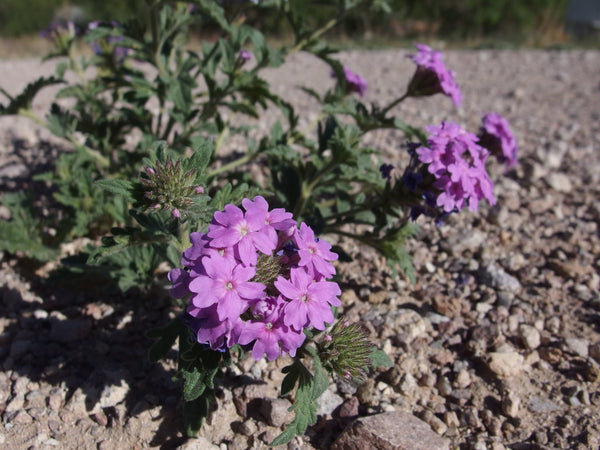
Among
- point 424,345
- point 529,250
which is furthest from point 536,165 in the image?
point 424,345

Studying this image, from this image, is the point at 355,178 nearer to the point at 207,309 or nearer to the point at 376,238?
the point at 376,238

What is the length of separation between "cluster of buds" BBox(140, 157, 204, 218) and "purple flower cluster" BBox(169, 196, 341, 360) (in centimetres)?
21

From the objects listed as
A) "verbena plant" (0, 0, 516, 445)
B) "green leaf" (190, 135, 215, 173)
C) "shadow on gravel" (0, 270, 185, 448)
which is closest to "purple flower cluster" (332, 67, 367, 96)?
"verbena plant" (0, 0, 516, 445)

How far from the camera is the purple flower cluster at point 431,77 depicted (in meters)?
3.25

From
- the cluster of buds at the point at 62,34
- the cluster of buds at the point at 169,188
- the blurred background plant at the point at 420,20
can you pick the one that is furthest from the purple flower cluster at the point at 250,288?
the blurred background plant at the point at 420,20

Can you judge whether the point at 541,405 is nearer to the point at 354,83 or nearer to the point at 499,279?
the point at 499,279

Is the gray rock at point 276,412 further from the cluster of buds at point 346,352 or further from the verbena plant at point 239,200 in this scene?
the cluster of buds at point 346,352

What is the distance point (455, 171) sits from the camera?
266 centimetres

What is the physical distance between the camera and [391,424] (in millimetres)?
2541

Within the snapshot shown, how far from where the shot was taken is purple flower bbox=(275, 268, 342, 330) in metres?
1.92

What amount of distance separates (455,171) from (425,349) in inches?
42.5

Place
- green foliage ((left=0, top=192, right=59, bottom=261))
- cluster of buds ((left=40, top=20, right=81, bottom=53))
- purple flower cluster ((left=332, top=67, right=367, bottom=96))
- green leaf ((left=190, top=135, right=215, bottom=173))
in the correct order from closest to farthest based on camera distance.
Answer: green leaf ((left=190, top=135, right=215, bottom=173)) < green foliage ((left=0, top=192, right=59, bottom=261)) < purple flower cluster ((left=332, top=67, right=367, bottom=96)) < cluster of buds ((left=40, top=20, right=81, bottom=53))

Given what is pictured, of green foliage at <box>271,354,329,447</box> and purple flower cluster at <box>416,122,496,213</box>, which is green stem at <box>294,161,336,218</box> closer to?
purple flower cluster at <box>416,122,496,213</box>

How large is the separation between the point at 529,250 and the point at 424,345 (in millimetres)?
1367
